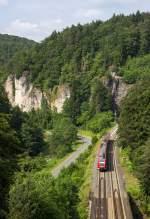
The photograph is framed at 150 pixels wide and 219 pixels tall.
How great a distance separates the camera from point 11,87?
172 meters

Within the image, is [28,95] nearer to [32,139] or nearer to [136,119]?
[32,139]

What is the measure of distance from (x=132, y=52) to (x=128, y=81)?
15.0 meters

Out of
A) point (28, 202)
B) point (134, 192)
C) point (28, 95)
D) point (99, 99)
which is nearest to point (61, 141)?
point (99, 99)

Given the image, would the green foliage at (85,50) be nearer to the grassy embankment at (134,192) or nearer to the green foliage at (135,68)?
the green foliage at (135,68)

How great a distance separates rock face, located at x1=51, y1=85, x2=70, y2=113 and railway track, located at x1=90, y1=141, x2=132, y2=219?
8136cm

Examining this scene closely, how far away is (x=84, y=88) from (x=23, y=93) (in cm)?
3145

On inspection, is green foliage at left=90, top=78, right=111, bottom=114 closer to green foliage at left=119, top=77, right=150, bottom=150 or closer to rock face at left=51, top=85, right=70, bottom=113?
rock face at left=51, top=85, right=70, bottom=113

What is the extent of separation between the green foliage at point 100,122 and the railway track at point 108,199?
55468 mm

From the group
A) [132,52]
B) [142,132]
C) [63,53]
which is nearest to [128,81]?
[132,52]

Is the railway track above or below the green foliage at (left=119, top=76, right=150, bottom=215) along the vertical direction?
below

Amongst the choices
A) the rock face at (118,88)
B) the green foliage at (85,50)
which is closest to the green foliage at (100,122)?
the rock face at (118,88)

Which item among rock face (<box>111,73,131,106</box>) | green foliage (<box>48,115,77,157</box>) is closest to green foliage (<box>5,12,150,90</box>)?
rock face (<box>111,73,131,106</box>)

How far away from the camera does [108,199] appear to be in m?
48.5

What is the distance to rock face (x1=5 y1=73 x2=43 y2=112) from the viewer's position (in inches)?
6255
